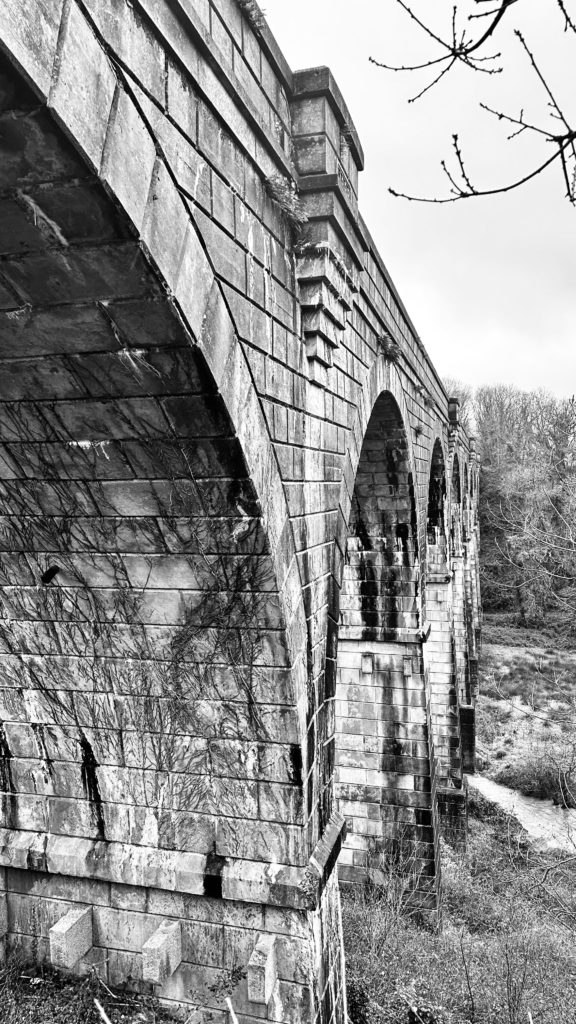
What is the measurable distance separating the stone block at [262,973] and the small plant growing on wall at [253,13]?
179 inches

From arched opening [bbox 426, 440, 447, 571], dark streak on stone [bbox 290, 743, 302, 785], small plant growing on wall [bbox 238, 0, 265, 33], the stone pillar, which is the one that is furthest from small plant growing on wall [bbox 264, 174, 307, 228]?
arched opening [bbox 426, 440, 447, 571]

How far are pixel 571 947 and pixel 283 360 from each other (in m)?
8.40

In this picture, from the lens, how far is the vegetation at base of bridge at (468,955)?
550 centimetres

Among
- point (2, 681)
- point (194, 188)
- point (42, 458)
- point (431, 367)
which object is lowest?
point (2, 681)

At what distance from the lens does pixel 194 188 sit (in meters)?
2.38

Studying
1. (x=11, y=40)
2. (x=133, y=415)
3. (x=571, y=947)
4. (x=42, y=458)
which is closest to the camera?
(x=11, y=40)

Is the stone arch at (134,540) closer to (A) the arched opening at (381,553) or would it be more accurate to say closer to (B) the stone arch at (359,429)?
(B) the stone arch at (359,429)

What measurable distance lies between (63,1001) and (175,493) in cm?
313

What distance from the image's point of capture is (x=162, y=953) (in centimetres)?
361

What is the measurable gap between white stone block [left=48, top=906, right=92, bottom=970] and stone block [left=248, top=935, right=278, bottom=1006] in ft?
3.49

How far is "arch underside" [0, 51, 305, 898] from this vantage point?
2.00 metres

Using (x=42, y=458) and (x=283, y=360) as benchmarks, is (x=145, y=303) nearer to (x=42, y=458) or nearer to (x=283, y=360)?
(x=42, y=458)

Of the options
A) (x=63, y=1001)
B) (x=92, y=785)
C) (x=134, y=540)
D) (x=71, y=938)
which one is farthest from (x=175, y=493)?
(x=63, y=1001)

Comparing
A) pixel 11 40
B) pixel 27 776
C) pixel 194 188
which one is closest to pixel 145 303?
pixel 194 188
